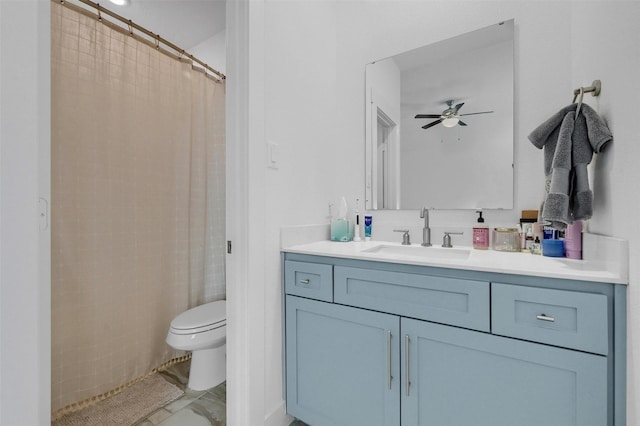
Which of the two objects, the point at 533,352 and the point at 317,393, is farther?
the point at 317,393

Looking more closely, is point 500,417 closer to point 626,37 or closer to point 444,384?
point 444,384

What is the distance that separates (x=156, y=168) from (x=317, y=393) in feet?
5.36

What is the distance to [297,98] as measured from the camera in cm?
156

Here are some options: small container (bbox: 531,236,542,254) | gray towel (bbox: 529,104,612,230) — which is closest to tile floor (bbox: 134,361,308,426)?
small container (bbox: 531,236,542,254)

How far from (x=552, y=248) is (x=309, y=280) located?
1000mm

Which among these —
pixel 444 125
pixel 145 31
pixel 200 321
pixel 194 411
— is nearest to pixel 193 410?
pixel 194 411

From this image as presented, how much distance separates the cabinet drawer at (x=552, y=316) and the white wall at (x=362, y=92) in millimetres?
66

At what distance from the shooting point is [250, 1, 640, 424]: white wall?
853 millimetres

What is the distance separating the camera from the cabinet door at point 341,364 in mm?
1121

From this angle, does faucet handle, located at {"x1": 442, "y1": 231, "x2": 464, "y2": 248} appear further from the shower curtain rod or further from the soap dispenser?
the shower curtain rod

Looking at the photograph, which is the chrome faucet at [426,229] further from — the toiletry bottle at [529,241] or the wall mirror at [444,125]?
the toiletry bottle at [529,241]

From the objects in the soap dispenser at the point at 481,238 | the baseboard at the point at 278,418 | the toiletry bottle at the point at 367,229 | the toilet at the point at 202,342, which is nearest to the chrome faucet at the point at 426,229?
the soap dispenser at the point at 481,238

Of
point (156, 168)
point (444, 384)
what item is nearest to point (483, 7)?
point (444, 384)
